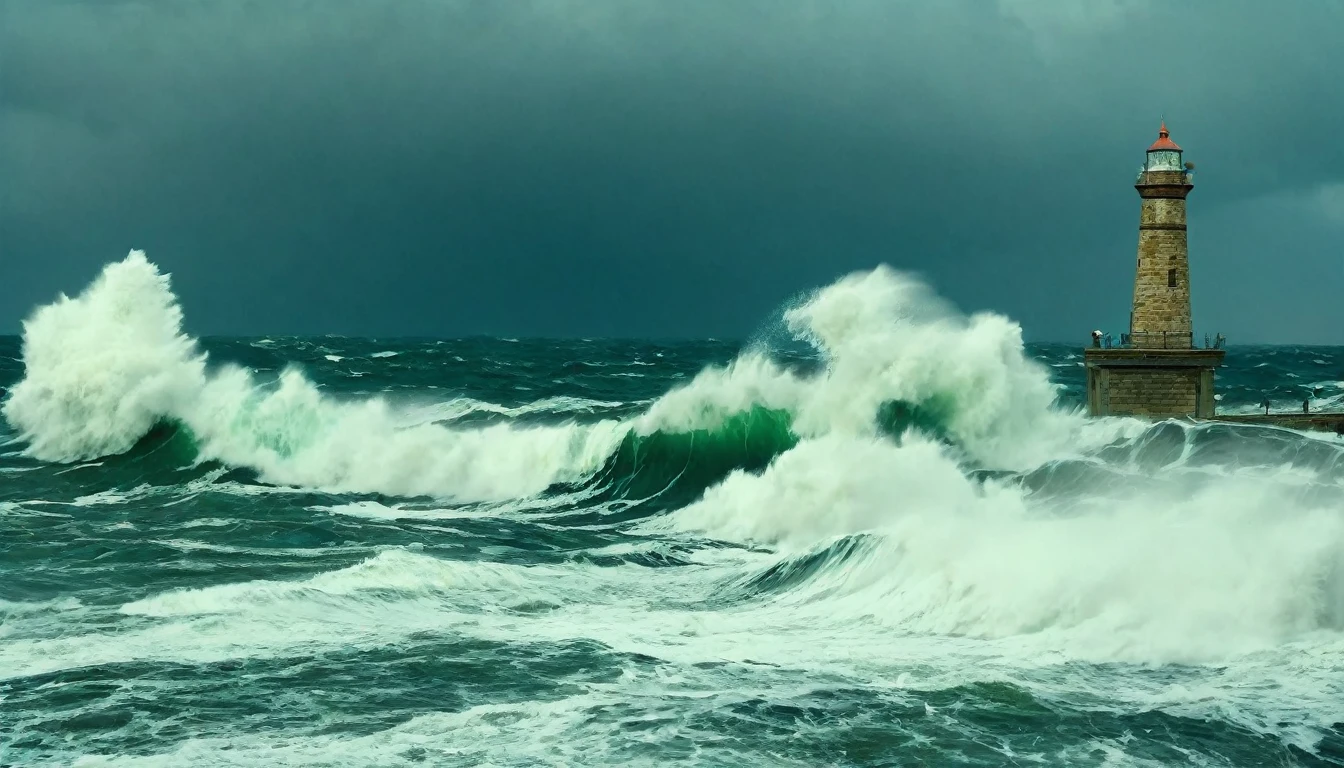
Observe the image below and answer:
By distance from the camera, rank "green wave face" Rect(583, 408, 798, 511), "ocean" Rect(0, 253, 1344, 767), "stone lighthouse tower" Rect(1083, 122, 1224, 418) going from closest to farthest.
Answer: "ocean" Rect(0, 253, 1344, 767), "green wave face" Rect(583, 408, 798, 511), "stone lighthouse tower" Rect(1083, 122, 1224, 418)

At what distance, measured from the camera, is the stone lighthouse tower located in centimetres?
2761

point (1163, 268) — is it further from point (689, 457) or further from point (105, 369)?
point (105, 369)

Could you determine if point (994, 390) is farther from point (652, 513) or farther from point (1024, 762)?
point (1024, 762)

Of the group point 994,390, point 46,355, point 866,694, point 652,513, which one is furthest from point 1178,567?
point 46,355

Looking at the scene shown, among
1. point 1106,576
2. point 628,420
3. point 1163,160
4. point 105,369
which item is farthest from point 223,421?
point 1106,576

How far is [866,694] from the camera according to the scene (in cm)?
1082

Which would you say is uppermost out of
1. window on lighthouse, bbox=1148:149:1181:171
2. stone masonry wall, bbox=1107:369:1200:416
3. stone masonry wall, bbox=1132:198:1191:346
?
window on lighthouse, bbox=1148:149:1181:171

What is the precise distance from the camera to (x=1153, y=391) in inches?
1102

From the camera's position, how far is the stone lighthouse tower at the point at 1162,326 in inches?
1087

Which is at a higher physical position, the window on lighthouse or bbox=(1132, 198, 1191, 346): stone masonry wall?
the window on lighthouse

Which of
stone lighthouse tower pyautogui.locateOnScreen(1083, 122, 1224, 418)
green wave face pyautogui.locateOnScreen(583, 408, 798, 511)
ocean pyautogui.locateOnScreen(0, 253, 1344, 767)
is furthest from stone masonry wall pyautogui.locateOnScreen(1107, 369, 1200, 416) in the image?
green wave face pyautogui.locateOnScreen(583, 408, 798, 511)

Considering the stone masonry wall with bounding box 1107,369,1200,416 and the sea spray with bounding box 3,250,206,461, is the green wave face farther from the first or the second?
the sea spray with bounding box 3,250,206,461

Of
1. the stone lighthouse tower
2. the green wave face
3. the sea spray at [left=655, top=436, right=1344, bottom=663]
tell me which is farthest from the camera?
the stone lighthouse tower

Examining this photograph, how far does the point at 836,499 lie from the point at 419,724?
33.3 feet
